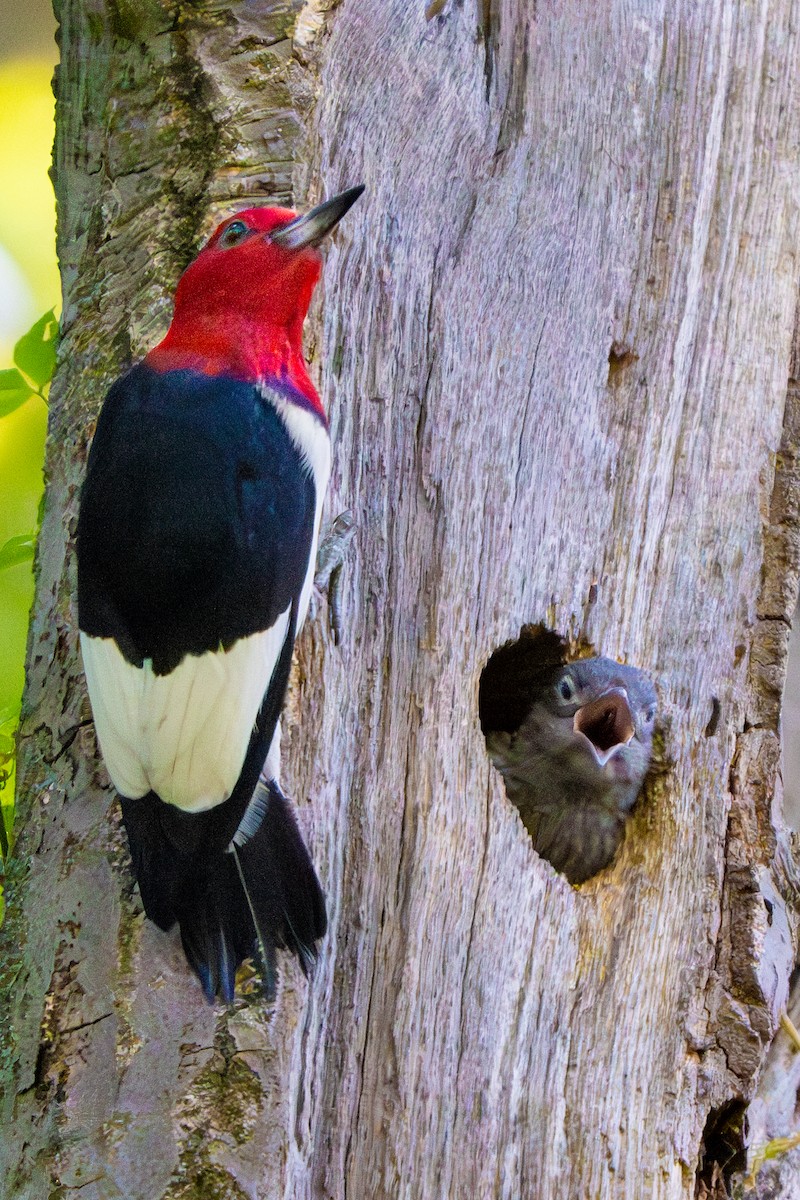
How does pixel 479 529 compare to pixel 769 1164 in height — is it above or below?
above

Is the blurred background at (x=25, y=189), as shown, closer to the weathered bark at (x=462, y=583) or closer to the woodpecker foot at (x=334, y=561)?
the weathered bark at (x=462, y=583)

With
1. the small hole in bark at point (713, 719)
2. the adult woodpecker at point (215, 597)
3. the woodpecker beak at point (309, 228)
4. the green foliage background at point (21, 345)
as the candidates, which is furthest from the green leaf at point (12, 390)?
the small hole in bark at point (713, 719)

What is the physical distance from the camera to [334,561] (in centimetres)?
157

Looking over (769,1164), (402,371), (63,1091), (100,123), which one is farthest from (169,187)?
(769,1164)

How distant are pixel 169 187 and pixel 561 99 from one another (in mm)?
678

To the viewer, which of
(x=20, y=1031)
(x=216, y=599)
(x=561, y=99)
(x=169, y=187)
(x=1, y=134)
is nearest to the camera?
(x=216, y=599)

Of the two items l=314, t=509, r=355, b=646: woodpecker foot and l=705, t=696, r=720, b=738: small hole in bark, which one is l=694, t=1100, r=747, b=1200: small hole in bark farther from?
l=314, t=509, r=355, b=646: woodpecker foot

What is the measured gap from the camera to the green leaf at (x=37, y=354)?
Result: 184 centimetres

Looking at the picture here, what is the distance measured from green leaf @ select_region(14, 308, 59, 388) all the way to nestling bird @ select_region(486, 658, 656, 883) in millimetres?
961

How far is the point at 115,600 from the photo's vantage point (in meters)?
1.37

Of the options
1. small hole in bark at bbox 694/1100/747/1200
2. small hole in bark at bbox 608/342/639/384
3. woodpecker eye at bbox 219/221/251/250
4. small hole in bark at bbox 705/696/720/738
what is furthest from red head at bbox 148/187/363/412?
small hole in bark at bbox 694/1100/747/1200

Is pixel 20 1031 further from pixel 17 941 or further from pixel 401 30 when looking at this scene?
pixel 401 30

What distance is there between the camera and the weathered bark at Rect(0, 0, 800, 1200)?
4.68ft

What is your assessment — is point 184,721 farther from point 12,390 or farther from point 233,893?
point 12,390
